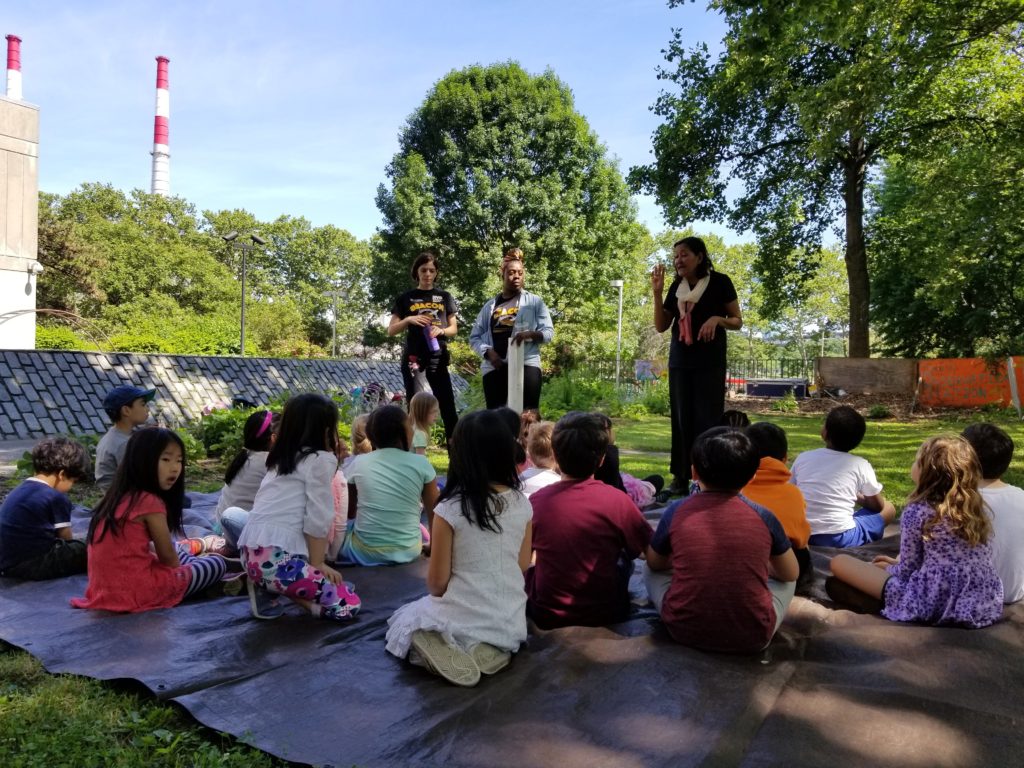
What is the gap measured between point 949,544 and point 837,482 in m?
1.38

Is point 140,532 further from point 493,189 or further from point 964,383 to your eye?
point 493,189

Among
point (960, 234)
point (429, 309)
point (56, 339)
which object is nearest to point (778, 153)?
point (960, 234)

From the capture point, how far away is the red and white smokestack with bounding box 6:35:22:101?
42500mm

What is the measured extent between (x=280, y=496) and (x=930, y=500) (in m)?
2.82

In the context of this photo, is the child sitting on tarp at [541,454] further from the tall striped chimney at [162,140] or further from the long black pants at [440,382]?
the tall striped chimney at [162,140]

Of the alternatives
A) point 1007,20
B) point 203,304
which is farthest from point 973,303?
point 203,304

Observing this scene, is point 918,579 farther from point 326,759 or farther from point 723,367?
point 723,367

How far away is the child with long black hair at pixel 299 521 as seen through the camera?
3.34 metres

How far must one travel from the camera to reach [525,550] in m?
2.97

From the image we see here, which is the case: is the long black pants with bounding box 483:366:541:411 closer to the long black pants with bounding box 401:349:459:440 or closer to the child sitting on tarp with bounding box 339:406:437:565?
the long black pants with bounding box 401:349:459:440

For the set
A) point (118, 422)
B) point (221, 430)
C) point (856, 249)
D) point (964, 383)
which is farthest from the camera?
point (856, 249)

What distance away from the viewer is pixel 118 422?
202 inches

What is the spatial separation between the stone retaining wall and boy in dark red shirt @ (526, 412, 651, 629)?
777 cm

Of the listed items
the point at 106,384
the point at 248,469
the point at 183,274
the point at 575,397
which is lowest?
the point at 248,469
